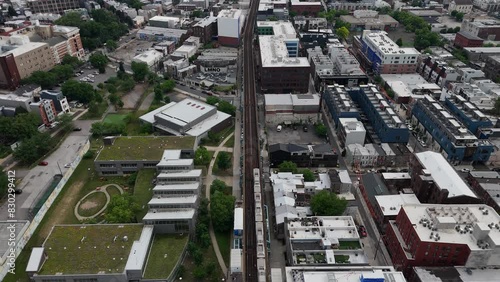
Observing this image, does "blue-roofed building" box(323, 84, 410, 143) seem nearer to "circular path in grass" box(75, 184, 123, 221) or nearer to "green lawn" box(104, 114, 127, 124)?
"circular path in grass" box(75, 184, 123, 221)

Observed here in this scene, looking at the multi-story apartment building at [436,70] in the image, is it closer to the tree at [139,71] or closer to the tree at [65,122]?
the tree at [139,71]

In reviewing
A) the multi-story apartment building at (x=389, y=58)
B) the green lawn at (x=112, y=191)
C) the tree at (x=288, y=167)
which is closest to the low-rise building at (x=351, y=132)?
the tree at (x=288, y=167)

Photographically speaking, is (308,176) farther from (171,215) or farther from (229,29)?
(229,29)

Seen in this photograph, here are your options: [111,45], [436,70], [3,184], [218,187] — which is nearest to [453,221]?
[218,187]

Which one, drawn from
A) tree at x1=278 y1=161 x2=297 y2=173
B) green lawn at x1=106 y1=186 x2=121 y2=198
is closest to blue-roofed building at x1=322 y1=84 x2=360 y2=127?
tree at x1=278 y1=161 x2=297 y2=173

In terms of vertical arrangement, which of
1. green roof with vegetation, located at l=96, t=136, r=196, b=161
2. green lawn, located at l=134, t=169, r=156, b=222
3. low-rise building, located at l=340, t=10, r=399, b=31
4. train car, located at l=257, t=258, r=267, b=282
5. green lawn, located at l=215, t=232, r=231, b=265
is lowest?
green lawn, located at l=215, t=232, r=231, b=265
